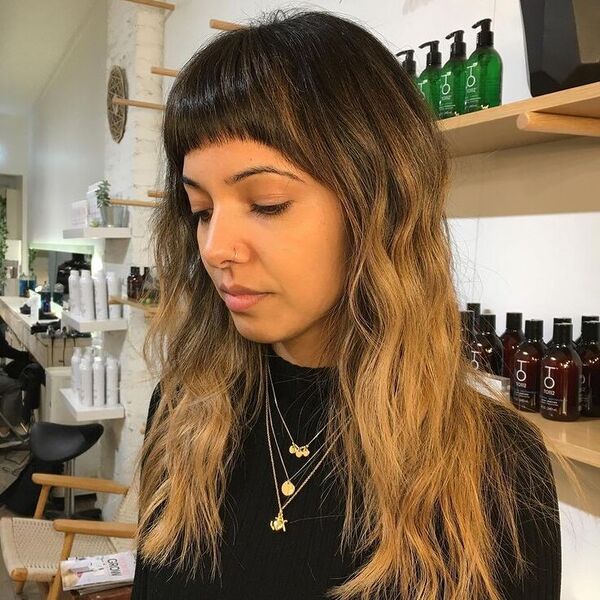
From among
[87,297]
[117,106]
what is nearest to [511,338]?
[87,297]

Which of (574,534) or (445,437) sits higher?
(445,437)

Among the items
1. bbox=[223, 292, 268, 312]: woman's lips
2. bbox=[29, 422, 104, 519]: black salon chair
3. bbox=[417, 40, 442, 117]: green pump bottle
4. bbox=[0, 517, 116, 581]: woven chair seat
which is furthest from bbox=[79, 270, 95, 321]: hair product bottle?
bbox=[223, 292, 268, 312]: woman's lips

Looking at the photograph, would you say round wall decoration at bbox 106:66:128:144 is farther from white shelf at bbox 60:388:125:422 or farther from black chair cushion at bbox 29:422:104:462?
black chair cushion at bbox 29:422:104:462

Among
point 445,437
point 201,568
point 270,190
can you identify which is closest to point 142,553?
point 201,568

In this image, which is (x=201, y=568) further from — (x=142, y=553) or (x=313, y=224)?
(x=313, y=224)

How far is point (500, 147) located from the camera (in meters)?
1.58

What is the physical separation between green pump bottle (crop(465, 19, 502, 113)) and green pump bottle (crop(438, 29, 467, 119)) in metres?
0.02

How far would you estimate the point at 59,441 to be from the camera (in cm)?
368

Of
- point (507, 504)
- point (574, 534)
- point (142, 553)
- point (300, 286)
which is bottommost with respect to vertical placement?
point (574, 534)

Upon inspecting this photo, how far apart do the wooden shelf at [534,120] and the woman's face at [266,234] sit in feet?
1.28

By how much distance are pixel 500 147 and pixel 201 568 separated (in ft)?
3.87

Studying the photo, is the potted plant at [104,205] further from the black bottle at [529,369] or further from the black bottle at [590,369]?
the black bottle at [590,369]

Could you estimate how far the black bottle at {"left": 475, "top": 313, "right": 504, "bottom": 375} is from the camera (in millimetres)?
1517

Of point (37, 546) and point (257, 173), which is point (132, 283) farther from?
point (257, 173)
